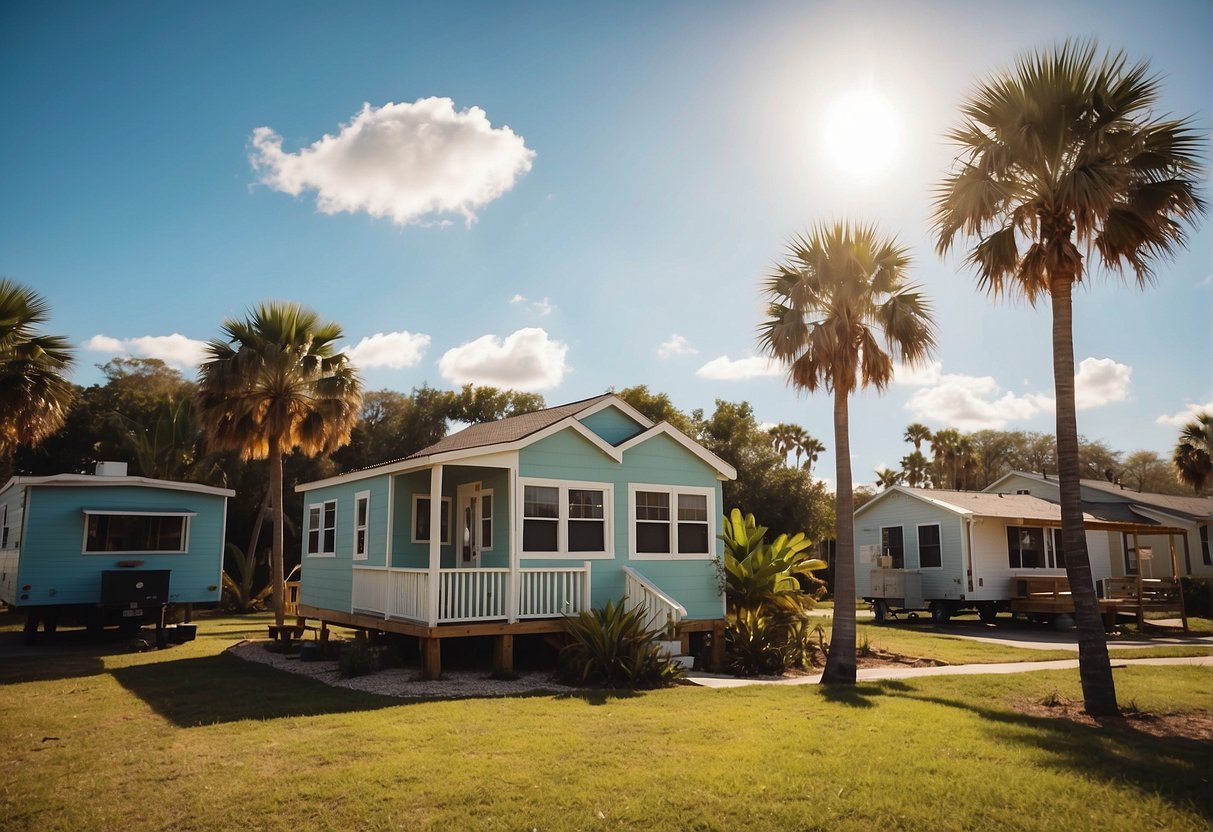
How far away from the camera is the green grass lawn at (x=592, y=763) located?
601 cm

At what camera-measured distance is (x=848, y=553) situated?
13.2 metres

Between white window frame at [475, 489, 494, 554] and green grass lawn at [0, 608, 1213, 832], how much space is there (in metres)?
4.90

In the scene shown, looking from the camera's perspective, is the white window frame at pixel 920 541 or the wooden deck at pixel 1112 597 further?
the white window frame at pixel 920 541

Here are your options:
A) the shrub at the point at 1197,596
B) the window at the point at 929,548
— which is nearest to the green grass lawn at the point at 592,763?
the window at the point at 929,548

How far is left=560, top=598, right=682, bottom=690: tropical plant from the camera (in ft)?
41.3

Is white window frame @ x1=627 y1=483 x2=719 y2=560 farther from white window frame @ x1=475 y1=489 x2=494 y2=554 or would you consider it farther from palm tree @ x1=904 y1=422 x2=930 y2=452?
palm tree @ x1=904 y1=422 x2=930 y2=452

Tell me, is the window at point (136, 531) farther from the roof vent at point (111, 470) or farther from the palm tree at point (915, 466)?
the palm tree at point (915, 466)

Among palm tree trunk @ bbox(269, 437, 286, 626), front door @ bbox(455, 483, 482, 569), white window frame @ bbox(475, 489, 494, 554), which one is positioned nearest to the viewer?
white window frame @ bbox(475, 489, 494, 554)

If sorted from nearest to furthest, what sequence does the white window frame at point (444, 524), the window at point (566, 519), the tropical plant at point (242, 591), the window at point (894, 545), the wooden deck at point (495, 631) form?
the wooden deck at point (495, 631) < the window at point (566, 519) < the white window frame at point (444, 524) < the window at point (894, 545) < the tropical plant at point (242, 591)

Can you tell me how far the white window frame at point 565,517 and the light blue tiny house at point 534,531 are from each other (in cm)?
2

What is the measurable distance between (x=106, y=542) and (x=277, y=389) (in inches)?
216

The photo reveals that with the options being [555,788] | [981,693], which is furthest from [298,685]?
[981,693]

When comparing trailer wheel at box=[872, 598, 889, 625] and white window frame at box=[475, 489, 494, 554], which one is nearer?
white window frame at box=[475, 489, 494, 554]

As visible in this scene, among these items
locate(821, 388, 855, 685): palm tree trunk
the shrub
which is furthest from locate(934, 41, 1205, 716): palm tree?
the shrub
